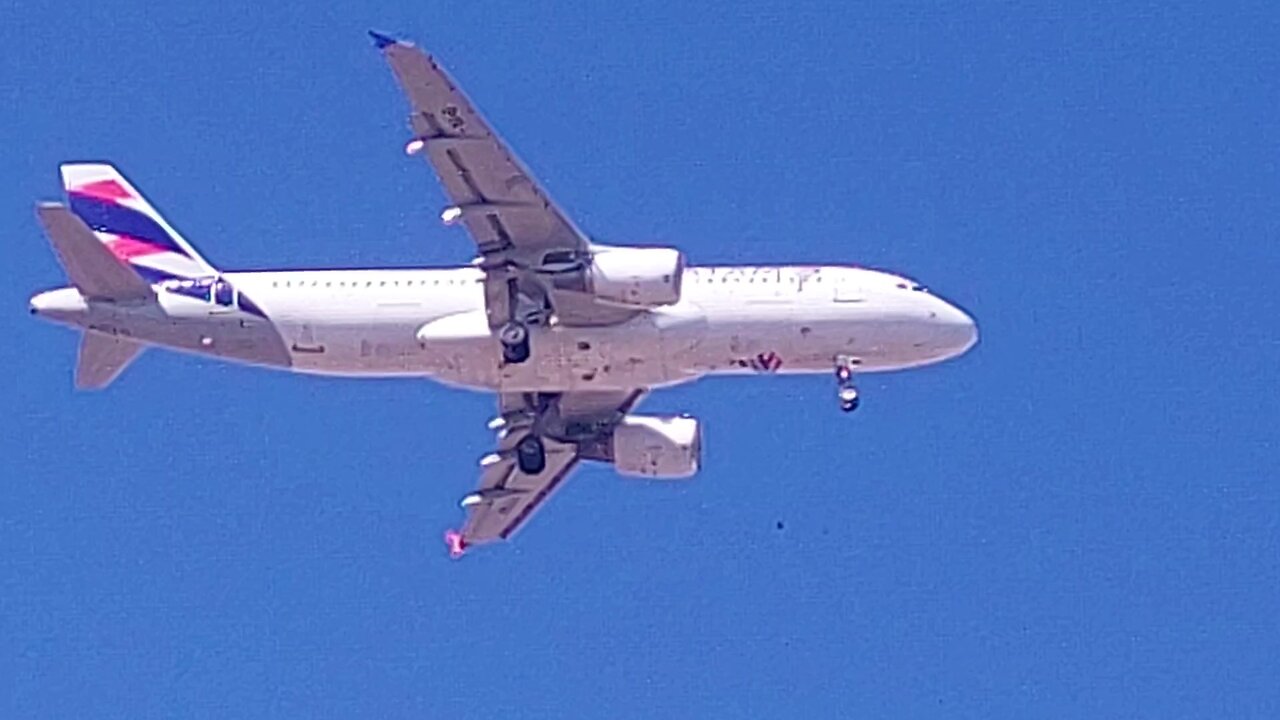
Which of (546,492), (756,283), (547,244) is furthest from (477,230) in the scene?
(546,492)

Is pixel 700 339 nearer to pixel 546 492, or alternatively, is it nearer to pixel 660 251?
pixel 660 251

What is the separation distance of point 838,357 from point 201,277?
1752 cm

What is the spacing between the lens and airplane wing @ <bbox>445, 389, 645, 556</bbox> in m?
93.4

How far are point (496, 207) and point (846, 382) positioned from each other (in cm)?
1039

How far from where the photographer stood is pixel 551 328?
85.2 m

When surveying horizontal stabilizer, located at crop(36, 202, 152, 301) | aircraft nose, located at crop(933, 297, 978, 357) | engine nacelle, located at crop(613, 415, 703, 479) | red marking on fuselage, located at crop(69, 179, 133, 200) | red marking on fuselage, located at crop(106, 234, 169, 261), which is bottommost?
engine nacelle, located at crop(613, 415, 703, 479)

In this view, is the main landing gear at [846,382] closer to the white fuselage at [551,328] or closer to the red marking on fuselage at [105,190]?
the white fuselage at [551,328]

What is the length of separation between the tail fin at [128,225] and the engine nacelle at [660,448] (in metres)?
13.1

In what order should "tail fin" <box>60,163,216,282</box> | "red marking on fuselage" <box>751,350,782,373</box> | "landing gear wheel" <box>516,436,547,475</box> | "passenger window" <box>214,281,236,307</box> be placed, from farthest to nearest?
"landing gear wheel" <box>516,436,547,475</box> < "tail fin" <box>60,163,216,282</box> < "passenger window" <box>214,281,236,307</box> < "red marking on fuselage" <box>751,350,782,373</box>

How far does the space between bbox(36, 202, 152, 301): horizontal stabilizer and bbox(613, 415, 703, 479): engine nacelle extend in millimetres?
14987

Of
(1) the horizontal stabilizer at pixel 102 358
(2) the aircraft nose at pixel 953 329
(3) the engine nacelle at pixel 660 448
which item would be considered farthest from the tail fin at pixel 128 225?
(2) the aircraft nose at pixel 953 329

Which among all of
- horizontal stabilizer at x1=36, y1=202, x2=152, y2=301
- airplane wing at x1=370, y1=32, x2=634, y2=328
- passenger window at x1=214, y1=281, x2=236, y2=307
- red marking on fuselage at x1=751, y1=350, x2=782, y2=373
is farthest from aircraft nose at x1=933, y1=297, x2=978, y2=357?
horizontal stabilizer at x1=36, y1=202, x2=152, y2=301

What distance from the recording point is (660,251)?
83812 mm

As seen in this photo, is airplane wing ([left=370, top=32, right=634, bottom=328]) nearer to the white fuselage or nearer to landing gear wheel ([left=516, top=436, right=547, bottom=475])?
the white fuselage
